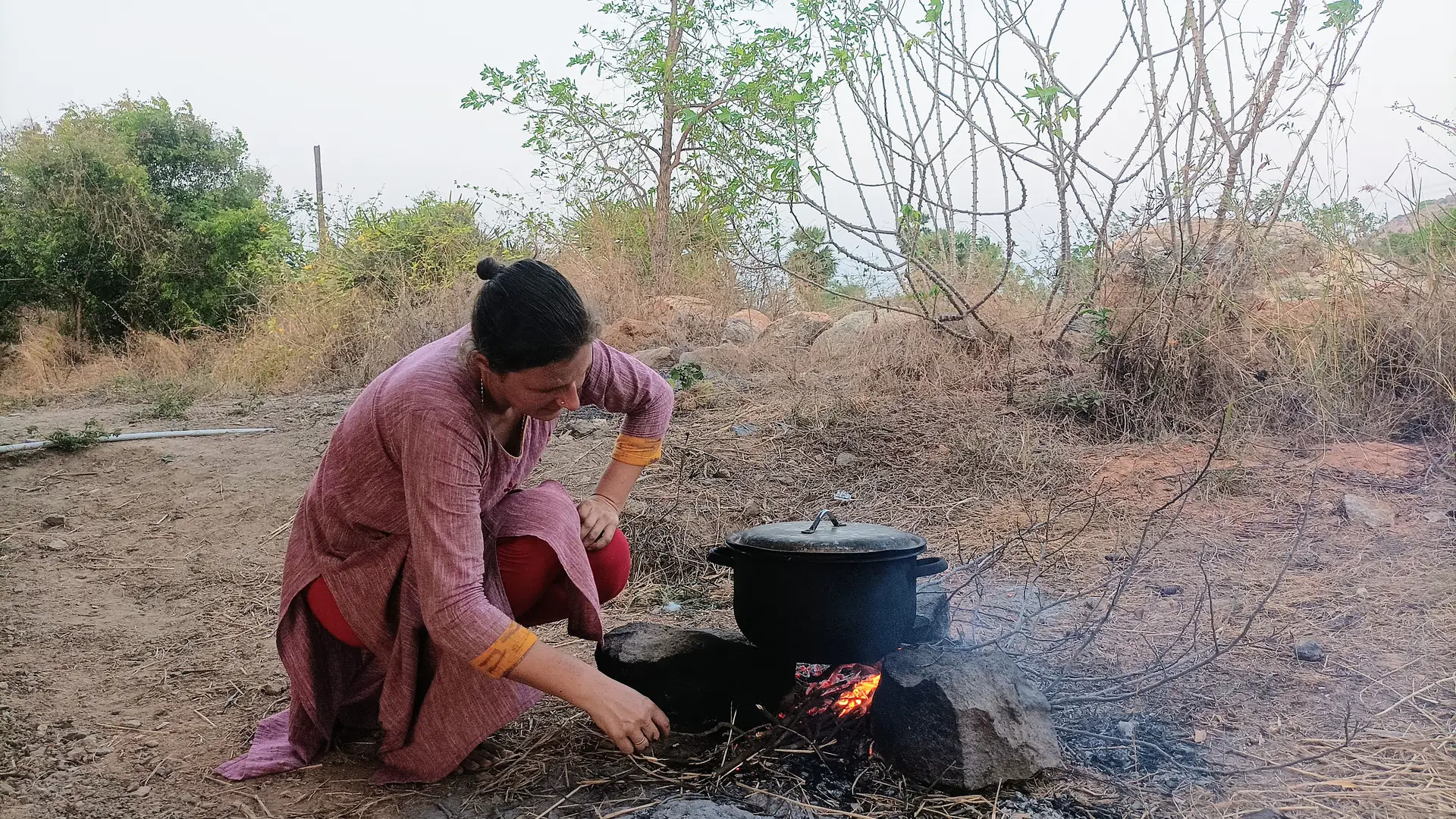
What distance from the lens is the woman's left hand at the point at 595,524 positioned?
2566 millimetres

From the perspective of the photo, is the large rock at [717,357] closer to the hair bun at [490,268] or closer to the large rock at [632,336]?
the large rock at [632,336]

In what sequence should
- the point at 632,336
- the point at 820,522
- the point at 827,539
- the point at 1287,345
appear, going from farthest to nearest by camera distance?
1. the point at 632,336
2. the point at 1287,345
3. the point at 820,522
4. the point at 827,539

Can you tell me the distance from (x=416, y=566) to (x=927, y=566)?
3.82ft

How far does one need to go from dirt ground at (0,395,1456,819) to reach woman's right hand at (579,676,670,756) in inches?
12.5

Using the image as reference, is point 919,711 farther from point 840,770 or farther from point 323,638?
point 323,638

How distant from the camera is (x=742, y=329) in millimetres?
9000

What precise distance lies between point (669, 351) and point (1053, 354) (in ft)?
10.3

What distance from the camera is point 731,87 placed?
40.1 feet

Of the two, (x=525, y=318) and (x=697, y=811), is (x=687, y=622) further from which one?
(x=525, y=318)

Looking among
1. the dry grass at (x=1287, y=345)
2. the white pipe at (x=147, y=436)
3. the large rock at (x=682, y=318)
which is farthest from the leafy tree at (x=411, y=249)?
the dry grass at (x=1287, y=345)

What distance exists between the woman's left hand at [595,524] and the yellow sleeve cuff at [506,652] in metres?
0.64

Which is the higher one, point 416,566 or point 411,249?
point 411,249

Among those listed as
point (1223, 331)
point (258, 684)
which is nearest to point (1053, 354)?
point (1223, 331)

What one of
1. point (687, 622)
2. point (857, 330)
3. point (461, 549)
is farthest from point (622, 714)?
point (857, 330)
